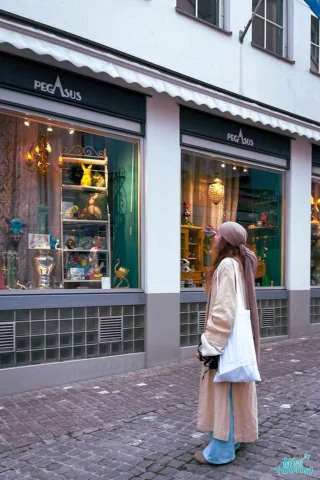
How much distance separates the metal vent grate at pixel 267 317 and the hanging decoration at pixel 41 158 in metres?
4.72

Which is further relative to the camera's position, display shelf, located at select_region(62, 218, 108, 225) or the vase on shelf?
display shelf, located at select_region(62, 218, 108, 225)

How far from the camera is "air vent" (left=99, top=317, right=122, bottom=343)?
7.02 m

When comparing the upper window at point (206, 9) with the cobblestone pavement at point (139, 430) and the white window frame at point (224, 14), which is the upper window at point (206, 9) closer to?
the white window frame at point (224, 14)

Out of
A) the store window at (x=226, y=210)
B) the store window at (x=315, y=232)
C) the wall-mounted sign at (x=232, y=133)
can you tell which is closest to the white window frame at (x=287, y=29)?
the wall-mounted sign at (x=232, y=133)

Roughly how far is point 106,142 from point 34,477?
4.84 meters

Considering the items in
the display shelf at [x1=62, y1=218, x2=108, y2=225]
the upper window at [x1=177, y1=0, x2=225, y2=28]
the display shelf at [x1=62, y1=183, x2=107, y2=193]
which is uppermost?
the upper window at [x1=177, y1=0, x2=225, y2=28]

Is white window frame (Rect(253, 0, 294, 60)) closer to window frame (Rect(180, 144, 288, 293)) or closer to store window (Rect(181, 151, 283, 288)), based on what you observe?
window frame (Rect(180, 144, 288, 293))

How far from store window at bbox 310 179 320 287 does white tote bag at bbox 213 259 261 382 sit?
24.0 ft

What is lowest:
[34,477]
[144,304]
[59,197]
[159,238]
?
[34,477]

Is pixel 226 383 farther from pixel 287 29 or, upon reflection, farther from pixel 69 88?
pixel 287 29

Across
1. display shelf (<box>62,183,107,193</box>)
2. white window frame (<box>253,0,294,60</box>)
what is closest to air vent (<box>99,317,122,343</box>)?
display shelf (<box>62,183,107,193</box>)

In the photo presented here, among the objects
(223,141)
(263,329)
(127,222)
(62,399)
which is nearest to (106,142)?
(127,222)

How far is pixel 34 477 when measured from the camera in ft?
12.7

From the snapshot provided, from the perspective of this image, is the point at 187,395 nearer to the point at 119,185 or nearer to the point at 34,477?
the point at 34,477
